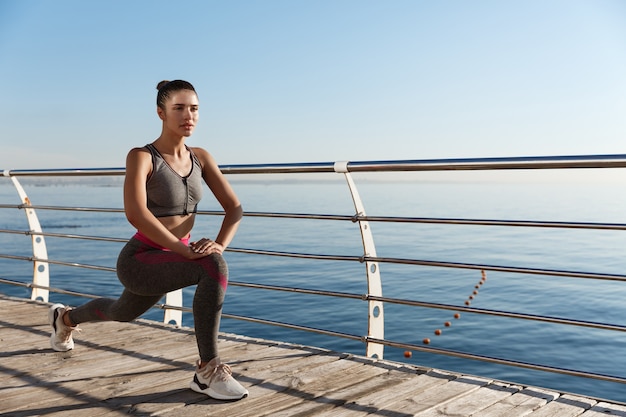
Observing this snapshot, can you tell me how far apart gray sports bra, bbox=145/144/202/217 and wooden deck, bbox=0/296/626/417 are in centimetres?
79

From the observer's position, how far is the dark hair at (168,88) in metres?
2.68

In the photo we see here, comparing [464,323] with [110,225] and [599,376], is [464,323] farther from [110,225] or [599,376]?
[110,225]

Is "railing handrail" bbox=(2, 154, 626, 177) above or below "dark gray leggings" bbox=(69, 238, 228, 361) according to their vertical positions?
above

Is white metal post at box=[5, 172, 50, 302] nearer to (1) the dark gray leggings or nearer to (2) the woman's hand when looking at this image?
(1) the dark gray leggings

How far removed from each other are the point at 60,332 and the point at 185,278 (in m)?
1.26

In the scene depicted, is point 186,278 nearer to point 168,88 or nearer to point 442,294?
point 168,88

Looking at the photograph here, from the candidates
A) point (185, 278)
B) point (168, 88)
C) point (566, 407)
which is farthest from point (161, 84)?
point (566, 407)

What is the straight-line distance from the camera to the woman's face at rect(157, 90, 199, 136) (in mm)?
2682

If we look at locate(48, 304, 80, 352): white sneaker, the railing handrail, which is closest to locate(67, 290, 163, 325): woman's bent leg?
locate(48, 304, 80, 352): white sneaker

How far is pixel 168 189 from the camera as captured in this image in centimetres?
271

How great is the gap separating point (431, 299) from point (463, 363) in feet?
13.9

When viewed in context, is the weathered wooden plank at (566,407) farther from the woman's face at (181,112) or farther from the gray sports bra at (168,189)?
the woman's face at (181,112)

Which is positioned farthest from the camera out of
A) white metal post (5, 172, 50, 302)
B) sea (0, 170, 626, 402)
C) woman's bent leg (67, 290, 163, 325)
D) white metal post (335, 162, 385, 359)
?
sea (0, 170, 626, 402)

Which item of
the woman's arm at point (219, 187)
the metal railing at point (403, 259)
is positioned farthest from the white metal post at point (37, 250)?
the woman's arm at point (219, 187)
